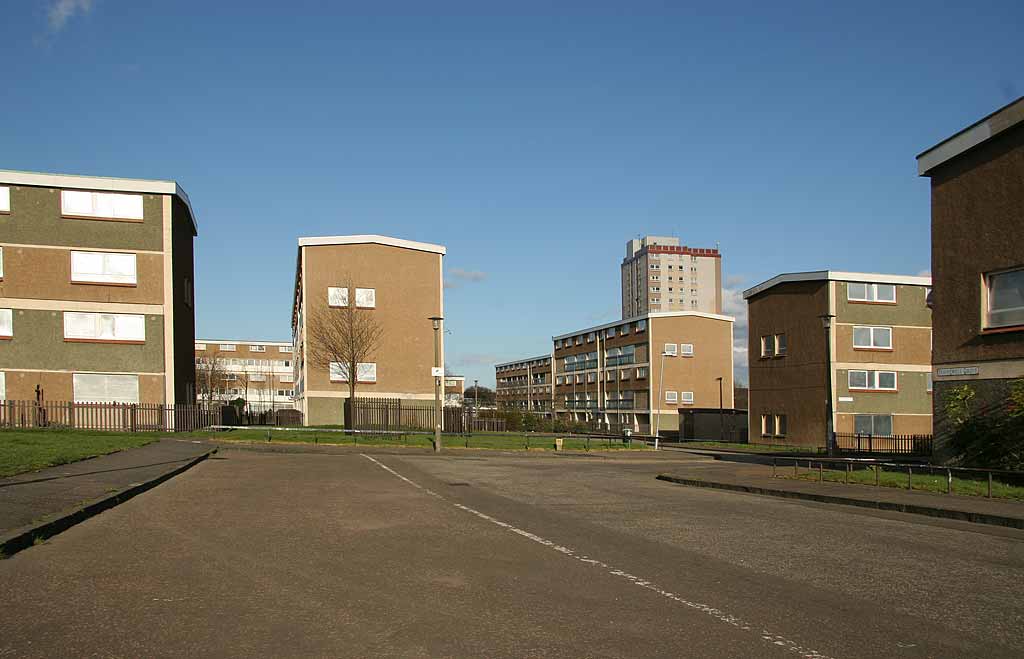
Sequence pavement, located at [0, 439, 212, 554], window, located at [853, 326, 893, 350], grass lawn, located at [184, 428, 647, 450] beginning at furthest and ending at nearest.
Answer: window, located at [853, 326, 893, 350], grass lawn, located at [184, 428, 647, 450], pavement, located at [0, 439, 212, 554]

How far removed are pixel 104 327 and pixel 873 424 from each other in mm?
41313

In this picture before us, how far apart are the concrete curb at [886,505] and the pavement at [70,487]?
41.6 ft

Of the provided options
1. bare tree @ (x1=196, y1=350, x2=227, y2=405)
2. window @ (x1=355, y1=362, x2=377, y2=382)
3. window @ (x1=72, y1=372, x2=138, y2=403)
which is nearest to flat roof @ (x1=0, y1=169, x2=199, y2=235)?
window @ (x1=72, y1=372, x2=138, y2=403)

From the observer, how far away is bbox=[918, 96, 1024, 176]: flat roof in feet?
66.4

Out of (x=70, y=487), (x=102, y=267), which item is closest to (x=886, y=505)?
(x=70, y=487)

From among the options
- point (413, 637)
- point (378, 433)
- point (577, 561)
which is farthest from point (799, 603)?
point (378, 433)

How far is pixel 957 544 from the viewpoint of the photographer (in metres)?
11.3

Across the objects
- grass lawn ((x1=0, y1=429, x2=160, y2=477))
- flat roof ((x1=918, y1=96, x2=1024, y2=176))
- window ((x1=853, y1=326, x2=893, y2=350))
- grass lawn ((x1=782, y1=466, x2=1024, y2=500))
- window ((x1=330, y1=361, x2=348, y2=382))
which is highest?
flat roof ((x1=918, y1=96, x2=1024, y2=176))

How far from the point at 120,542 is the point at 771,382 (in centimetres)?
4615

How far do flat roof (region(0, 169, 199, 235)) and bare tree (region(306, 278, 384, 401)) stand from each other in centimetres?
1288

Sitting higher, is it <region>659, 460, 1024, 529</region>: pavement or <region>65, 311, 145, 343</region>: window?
<region>65, 311, 145, 343</region>: window

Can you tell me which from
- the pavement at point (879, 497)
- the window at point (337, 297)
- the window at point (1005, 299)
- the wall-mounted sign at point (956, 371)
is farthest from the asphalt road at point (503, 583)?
the window at point (337, 297)

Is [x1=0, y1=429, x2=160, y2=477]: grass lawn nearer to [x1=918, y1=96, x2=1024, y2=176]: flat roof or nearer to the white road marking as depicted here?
the white road marking

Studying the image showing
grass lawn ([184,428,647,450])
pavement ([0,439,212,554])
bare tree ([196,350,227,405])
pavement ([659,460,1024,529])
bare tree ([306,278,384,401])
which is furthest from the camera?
bare tree ([196,350,227,405])
